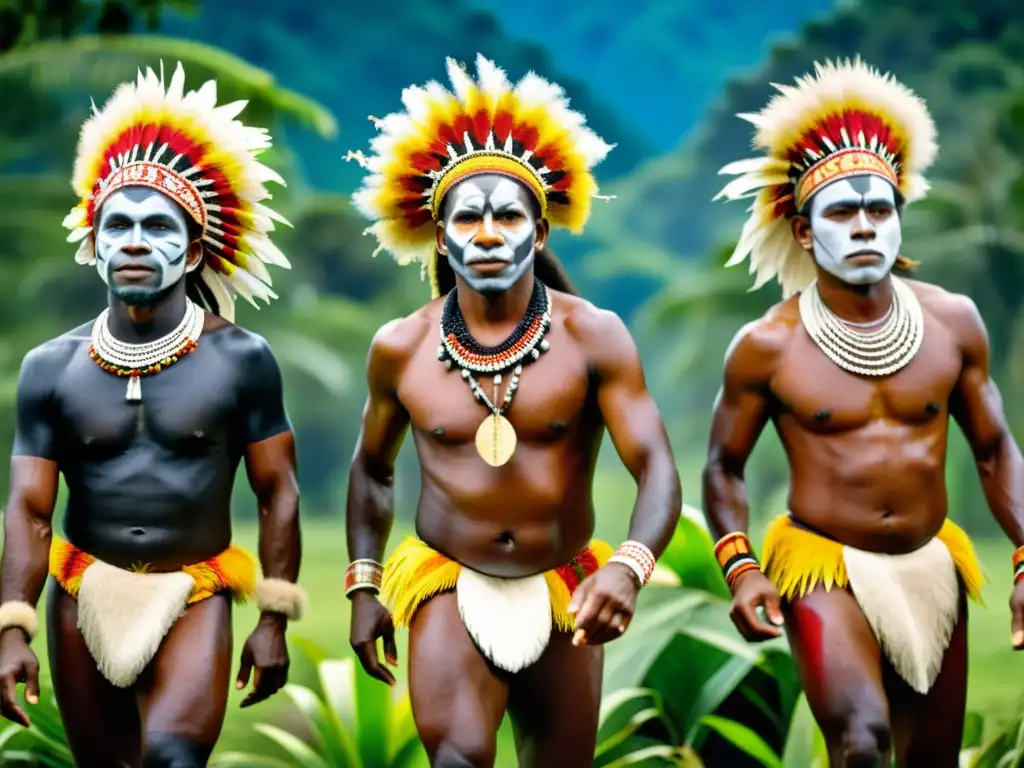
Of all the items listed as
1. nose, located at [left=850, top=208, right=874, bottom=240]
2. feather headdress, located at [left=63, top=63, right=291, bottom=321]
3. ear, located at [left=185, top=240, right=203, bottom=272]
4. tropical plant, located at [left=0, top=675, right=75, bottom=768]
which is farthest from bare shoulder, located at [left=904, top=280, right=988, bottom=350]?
tropical plant, located at [left=0, top=675, right=75, bottom=768]

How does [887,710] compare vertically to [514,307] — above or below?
below

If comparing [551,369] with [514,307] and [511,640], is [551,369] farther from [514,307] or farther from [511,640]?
[511,640]

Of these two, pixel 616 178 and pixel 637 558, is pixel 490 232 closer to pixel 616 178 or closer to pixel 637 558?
pixel 637 558

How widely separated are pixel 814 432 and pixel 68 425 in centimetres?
207

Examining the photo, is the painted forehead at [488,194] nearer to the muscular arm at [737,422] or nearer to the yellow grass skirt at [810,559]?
the muscular arm at [737,422]

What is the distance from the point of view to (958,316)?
4691mm

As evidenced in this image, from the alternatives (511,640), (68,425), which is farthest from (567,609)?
(68,425)

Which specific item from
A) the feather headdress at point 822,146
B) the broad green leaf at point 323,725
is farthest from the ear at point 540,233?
the broad green leaf at point 323,725

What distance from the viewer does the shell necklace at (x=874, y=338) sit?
15.1ft

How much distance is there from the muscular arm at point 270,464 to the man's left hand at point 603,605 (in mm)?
982

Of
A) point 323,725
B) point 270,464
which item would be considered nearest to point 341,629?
point 323,725

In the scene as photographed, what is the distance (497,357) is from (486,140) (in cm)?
61

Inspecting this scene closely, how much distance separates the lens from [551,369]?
446cm

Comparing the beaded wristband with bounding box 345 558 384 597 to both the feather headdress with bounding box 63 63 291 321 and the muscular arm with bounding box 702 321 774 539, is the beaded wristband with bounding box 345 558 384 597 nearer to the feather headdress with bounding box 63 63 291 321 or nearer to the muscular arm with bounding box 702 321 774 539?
the feather headdress with bounding box 63 63 291 321
